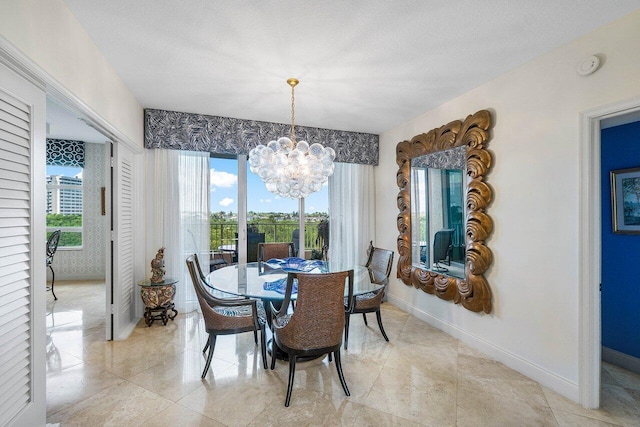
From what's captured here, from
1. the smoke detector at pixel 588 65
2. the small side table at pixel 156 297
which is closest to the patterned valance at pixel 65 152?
the small side table at pixel 156 297

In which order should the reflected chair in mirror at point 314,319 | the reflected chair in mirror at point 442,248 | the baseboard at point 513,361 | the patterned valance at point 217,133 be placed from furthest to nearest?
1. the patterned valance at point 217,133
2. the reflected chair in mirror at point 442,248
3. the baseboard at point 513,361
4. the reflected chair in mirror at point 314,319

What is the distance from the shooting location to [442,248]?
3494 millimetres

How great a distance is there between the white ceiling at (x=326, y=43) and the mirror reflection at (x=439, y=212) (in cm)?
79

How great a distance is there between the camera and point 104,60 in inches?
96.7

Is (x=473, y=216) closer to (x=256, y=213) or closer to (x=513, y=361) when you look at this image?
(x=513, y=361)

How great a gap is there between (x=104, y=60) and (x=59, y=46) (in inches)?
29.0

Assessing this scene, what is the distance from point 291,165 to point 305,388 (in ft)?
6.47

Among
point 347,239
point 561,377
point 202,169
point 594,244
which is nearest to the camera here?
point 594,244

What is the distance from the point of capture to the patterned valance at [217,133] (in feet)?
12.2

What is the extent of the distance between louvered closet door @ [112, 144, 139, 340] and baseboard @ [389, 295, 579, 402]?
11.8 feet

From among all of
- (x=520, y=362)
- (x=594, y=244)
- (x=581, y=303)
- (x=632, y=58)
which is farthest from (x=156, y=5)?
(x=520, y=362)

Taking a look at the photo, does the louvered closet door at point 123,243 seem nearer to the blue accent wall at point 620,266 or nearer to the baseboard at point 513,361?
the baseboard at point 513,361

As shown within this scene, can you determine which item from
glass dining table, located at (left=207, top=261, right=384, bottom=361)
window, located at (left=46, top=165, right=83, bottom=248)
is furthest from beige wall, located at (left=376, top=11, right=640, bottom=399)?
window, located at (left=46, top=165, right=83, bottom=248)

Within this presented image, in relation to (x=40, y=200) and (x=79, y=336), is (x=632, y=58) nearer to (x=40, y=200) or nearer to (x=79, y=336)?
(x=40, y=200)
